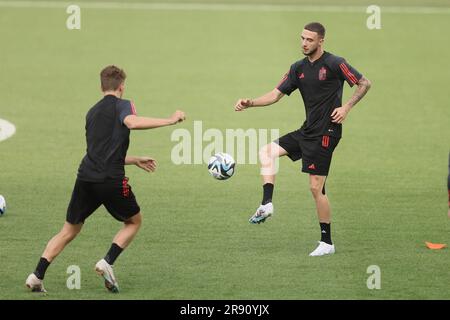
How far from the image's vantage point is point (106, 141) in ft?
37.8

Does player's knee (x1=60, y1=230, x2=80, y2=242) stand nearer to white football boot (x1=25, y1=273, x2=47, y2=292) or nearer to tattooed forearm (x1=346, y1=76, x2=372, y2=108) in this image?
white football boot (x1=25, y1=273, x2=47, y2=292)

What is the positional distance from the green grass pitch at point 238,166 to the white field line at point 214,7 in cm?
53

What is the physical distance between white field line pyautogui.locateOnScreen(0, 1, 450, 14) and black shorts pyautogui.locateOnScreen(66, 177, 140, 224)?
2248cm

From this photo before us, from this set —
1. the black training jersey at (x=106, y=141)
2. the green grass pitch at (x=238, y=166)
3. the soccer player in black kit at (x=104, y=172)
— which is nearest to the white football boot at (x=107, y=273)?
the soccer player in black kit at (x=104, y=172)

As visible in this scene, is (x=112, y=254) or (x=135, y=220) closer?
(x=112, y=254)

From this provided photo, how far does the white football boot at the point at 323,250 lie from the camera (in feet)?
43.8

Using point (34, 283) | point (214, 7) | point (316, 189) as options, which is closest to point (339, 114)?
point (316, 189)

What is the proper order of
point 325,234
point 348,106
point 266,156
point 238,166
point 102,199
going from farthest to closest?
point 238,166, point 266,156, point 325,234, point 348,106, point 102,199

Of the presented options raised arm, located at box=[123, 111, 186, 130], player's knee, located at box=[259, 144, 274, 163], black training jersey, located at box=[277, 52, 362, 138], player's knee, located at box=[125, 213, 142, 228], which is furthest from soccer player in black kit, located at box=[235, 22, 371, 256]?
raised arm, located at box=[123, 111, 186, 130]

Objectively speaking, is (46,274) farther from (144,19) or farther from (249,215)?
(144,19)

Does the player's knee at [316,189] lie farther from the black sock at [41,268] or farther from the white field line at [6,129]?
the white field line at [6,129]

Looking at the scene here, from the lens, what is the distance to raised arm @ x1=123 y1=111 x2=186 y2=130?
36.3 feet

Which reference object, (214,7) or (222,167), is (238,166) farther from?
(214,7)

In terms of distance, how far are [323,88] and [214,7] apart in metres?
21.3
